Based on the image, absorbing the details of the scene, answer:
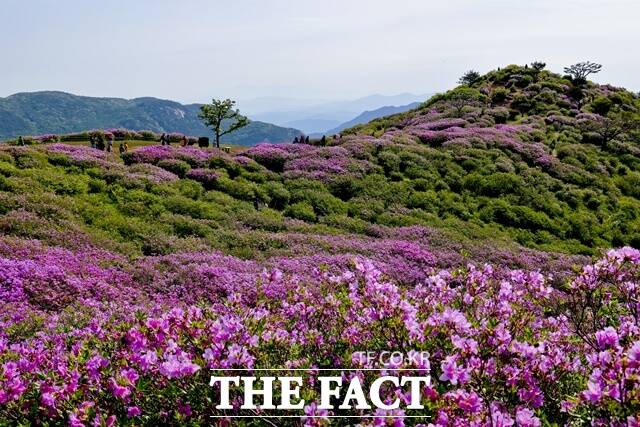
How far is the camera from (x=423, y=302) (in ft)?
23.2

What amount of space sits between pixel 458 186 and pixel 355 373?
26621 mm

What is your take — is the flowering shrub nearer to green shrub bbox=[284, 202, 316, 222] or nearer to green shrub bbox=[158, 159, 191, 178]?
green shrub bbox=[158, 159, 191, 178]

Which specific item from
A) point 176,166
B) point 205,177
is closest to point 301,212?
point 205,177

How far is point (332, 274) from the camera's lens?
11.1m

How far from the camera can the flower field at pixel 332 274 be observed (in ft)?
15.7

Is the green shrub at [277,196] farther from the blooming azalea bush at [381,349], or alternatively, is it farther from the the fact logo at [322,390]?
the the fact logo at [322,390]

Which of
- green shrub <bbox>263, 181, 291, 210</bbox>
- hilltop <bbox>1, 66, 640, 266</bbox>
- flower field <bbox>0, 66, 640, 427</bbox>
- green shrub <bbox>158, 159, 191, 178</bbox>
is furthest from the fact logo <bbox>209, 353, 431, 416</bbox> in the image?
green shrub <bbox>158, 159, 191, 178</bbox>

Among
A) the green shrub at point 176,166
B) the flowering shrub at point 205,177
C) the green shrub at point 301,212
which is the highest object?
the green shrub at point 176,166

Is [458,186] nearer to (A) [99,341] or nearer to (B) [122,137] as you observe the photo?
(A) [99,341]

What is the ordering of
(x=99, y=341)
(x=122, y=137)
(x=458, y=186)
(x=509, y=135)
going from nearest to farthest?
1. (x=99, y=341)
2. (x=458, y=186)
3. (x=509, y=135)
4. (x=122, y=137)

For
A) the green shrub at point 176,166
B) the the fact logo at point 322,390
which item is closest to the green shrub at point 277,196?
the green shrub at point 176,166

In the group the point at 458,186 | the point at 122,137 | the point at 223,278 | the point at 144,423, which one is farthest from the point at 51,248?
the point at 122,137

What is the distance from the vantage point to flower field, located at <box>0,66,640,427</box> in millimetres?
4773

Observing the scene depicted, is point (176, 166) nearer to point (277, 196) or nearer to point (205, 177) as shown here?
point (205, 177)
